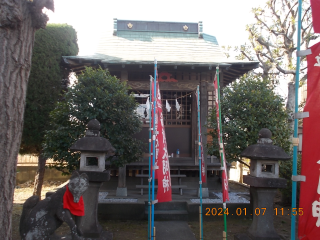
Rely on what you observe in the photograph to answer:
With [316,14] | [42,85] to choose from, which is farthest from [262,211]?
[42,85]

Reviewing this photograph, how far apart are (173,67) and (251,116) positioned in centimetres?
366

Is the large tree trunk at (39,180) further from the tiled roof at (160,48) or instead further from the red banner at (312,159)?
the red banner at (312,159)

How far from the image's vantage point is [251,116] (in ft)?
22.2

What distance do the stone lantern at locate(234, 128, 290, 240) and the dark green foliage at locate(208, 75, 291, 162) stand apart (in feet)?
4.73

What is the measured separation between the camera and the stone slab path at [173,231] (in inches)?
240

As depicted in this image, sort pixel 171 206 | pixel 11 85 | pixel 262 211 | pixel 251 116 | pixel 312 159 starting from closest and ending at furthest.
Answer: pixel 11 85, pixel 312 159, pixel 262 211, pixel 251 116, pixel 171 206

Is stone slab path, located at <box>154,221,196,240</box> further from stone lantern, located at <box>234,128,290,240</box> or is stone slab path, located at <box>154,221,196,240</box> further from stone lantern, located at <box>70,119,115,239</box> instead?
stone lantern, located at <box>70,119,115,239</box>

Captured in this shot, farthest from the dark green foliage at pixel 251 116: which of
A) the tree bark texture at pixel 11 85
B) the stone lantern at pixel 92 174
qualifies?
the tree bark texture at pixel 11 85

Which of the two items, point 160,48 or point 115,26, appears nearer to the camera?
point 160,48

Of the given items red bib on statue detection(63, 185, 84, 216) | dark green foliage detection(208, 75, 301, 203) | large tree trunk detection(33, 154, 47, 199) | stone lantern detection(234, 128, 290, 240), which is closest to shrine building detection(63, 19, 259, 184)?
dark green foliage detection(208, 75, 301, 203)

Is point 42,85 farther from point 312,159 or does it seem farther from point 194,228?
point 312,159

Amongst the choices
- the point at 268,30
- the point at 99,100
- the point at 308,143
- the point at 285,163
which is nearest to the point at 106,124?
the point at 99,100

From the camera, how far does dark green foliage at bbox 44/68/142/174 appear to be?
6.66 meters

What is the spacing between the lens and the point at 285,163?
7.58 m
